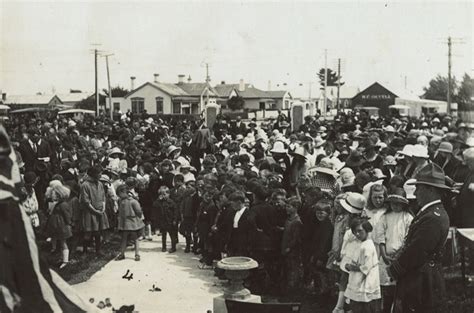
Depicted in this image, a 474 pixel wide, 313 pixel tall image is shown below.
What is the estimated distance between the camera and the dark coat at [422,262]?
516 cm

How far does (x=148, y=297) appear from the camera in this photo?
27.0ft

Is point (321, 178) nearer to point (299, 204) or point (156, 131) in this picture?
point (299, 204)

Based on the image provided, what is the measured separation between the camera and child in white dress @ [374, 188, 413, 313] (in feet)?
22.0

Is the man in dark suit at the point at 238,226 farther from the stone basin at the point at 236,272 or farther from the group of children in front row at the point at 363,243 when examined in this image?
the stone basin at the point at 236,272

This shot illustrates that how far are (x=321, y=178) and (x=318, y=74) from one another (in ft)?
286

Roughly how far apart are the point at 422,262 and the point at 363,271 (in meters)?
1.01

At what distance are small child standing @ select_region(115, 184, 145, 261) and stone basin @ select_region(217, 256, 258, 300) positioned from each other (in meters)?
4.24

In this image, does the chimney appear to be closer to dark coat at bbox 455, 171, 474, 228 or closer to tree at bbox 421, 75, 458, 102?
tree at bbox 421, 75, 458, 102

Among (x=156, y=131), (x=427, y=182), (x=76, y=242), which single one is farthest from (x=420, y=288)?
(x=156, y=131)

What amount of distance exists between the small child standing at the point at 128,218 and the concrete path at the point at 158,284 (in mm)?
319

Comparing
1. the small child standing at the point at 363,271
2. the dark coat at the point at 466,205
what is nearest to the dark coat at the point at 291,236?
the small child standing at the point at 363,271

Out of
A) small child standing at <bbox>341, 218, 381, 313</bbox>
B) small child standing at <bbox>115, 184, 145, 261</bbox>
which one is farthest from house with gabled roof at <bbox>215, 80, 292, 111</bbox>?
small child standing at <bbox>341, 218, 381, 313</bbox>

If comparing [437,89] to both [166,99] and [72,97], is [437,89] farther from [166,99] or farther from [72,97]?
[72,97]

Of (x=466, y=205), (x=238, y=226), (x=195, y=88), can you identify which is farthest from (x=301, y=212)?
(x=195, y=88)
